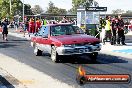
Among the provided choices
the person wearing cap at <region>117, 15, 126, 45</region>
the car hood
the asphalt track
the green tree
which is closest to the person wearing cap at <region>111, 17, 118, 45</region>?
the person wearing cap at <region>117, 15, 126, 45</region>

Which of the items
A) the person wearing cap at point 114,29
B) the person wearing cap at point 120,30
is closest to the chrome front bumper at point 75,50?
the person wearing cap at point 120,30

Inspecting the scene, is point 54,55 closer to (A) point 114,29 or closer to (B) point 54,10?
(A) point 114,29

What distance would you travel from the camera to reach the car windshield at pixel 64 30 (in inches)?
642

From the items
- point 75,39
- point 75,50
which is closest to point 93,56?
point 75,50

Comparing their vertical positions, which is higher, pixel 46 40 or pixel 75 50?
pixel 46 40

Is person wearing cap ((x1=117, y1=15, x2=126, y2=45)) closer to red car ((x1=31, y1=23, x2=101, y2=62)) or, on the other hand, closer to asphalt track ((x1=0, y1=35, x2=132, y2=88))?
asphalt track ((x1=0, y1=35, x2=132, y2=88))

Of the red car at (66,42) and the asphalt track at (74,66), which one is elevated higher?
the red car at (66,42)

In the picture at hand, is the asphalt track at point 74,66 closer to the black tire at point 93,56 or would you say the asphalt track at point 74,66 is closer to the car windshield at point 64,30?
the black tire at point 93,56

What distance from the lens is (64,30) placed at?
53.8ft

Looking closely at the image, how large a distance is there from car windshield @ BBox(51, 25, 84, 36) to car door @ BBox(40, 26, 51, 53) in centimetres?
29

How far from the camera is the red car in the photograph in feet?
49.5

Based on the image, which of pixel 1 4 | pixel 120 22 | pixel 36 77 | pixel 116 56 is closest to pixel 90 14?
pixel 120 22

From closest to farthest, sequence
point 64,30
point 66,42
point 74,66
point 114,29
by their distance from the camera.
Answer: point 74,66 < point 66,42 < point 64,30 < point 114,29

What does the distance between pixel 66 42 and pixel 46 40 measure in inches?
68.9
